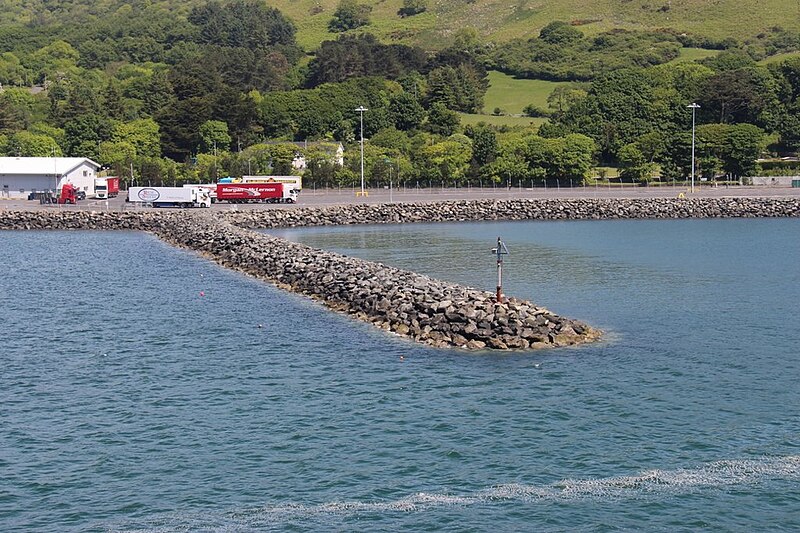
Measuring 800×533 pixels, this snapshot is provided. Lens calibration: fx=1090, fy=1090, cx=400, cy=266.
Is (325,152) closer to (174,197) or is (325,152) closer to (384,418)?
(174,197)

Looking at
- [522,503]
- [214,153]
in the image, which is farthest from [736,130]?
[522,503]

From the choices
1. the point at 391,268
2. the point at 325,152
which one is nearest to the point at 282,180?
the point at 325,152

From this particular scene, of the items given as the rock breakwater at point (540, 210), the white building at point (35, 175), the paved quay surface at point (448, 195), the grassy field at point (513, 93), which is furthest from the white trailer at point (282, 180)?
the grassy field at point (513, 93)

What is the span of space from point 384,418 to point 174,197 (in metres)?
64.4

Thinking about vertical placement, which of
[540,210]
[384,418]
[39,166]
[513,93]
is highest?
[513,93]

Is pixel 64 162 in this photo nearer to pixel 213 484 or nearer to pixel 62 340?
pixel 62 340

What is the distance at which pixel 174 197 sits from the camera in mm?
86375

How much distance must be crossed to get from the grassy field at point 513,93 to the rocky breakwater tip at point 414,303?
111 metres

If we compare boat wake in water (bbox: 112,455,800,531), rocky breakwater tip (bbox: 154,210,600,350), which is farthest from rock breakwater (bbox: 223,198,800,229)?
boat wake in water (bbox: 112,455,800,531)

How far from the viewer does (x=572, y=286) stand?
45.8 metres

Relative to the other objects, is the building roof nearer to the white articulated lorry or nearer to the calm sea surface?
the white articulated lorry

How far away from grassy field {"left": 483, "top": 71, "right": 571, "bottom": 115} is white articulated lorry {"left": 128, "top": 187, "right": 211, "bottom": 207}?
77100mm

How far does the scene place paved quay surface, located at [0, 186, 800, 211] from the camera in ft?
286

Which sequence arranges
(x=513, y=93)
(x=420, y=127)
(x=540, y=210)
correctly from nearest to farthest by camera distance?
1. (x=540, y=210)
2. (x=420, y=127)
3. (x=513, y=93)
